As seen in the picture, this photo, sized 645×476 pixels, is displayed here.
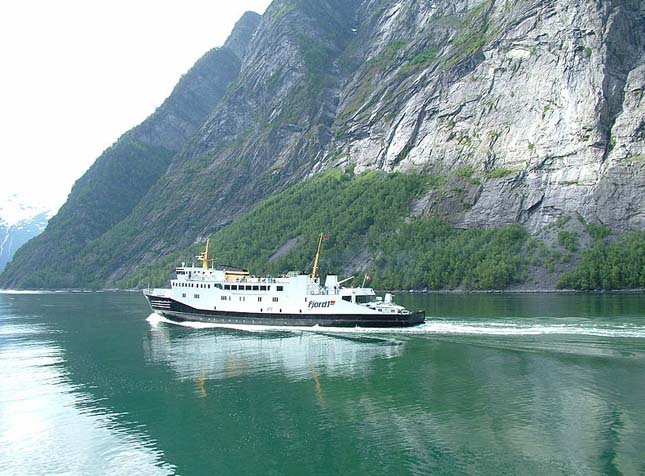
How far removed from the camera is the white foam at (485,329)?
64.9 metres

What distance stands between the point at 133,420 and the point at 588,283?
121035mm

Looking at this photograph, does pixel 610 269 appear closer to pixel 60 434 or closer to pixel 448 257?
pixel 448 257

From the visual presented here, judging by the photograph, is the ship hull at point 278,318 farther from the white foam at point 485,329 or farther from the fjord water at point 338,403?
the fjord water at point 338,403

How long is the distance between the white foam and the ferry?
42.7 inches

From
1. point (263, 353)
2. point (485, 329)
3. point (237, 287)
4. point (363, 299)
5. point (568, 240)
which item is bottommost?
point (263, 353)

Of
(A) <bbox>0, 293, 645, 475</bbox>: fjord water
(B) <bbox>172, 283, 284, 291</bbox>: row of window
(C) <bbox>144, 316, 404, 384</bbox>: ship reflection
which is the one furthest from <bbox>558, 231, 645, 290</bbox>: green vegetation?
(C) <bbox>144, 316, 404, 384</bbox>: ship reflection

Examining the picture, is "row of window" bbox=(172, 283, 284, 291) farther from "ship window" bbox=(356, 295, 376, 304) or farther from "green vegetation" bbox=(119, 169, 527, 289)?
"green vegetation" bbox=(119, 169, 527, 289)

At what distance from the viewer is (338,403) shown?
137 ft

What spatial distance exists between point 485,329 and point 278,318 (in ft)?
93.7

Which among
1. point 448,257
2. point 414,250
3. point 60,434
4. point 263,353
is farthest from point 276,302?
point 414,250

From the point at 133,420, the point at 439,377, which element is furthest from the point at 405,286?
the point at 133,420

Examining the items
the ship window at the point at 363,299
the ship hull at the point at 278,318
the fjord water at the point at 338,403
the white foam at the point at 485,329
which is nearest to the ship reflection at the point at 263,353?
the fjord water at the point at 338,403

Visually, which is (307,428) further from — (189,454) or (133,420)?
(133,420)

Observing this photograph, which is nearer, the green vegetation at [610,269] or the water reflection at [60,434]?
the water reflection at [60,434]
